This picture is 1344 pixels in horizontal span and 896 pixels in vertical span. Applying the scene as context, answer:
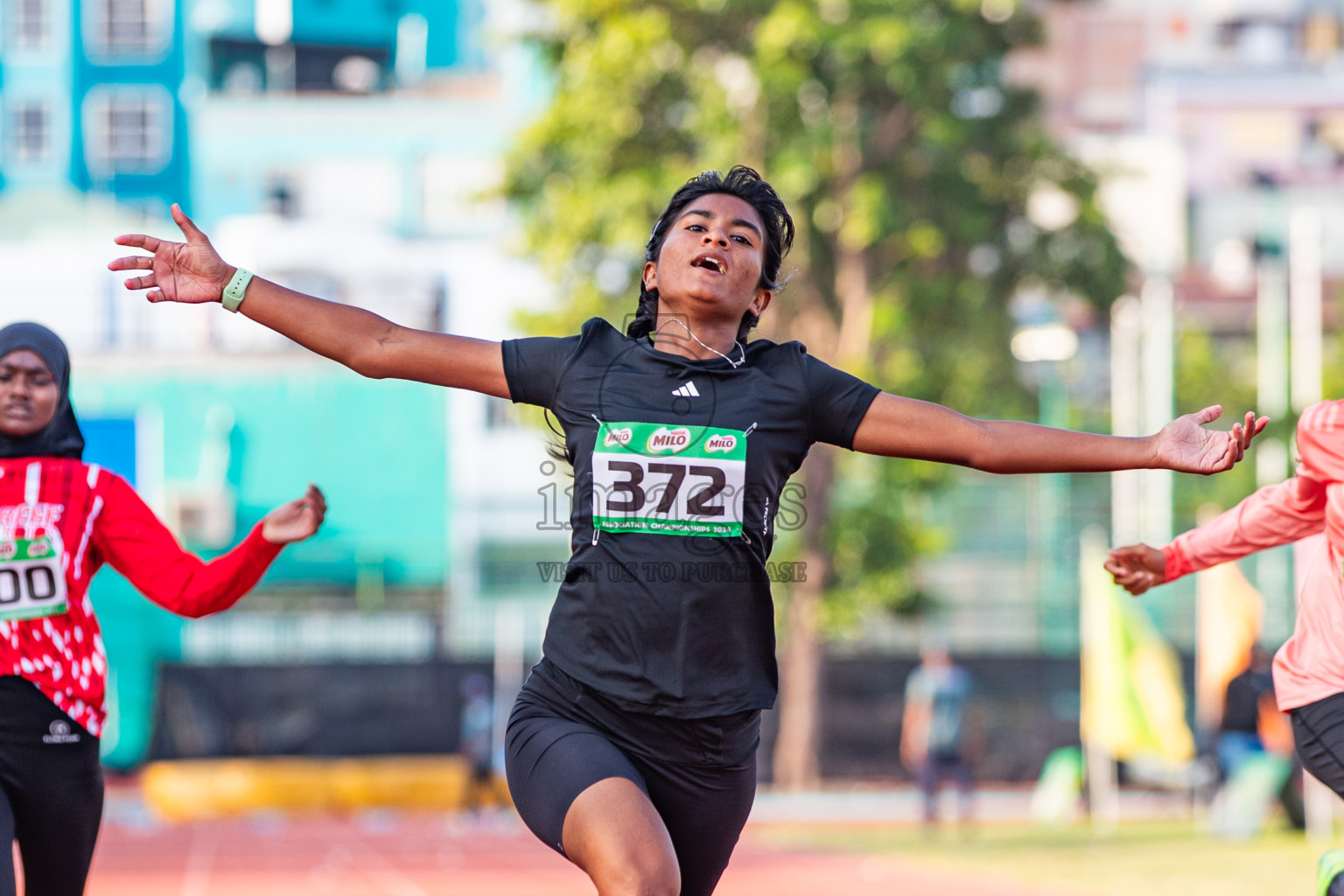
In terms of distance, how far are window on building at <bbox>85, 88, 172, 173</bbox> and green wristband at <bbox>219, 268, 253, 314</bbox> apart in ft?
115

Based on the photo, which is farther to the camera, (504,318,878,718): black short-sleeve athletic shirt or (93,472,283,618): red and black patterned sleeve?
(93,472,283,618): red and black patterned sleeve

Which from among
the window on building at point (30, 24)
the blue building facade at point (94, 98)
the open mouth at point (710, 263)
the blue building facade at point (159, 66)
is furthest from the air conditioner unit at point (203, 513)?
the open mouth at point (710, 263)

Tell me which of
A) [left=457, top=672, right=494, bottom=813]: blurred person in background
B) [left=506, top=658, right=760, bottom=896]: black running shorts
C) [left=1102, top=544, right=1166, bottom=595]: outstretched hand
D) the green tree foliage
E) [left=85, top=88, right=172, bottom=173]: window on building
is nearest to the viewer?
[left=506, top=658, right=760, bottom=896]: black running shorts

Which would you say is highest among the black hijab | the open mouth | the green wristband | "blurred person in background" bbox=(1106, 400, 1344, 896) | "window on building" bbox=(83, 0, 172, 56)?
"window on building" bbox=(83, 0, 172, 56)

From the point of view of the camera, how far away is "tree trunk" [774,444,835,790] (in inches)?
871

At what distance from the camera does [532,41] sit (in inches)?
859

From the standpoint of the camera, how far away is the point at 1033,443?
13.6 feet

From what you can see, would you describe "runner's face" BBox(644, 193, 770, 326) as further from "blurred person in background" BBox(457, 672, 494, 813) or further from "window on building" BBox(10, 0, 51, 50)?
"window on building" BBox(10, 0, 51, 50)

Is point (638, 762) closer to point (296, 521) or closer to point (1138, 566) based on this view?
point (296, 521)

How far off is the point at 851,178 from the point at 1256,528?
1688 cm

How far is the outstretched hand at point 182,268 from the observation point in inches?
165

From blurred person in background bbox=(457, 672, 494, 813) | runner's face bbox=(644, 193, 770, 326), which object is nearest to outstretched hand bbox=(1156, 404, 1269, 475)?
runner's face bbox=(644, 193, 770, 326)

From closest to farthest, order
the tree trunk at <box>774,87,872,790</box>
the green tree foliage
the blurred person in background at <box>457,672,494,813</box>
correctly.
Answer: the blurred person in background at <box>457,672,494,813</box> < the green tree foliage < the tree trunk at <box>774,87,872,790</box>

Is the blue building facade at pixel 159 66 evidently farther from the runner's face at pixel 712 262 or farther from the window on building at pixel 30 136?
the runner's face at pixel 712 262
